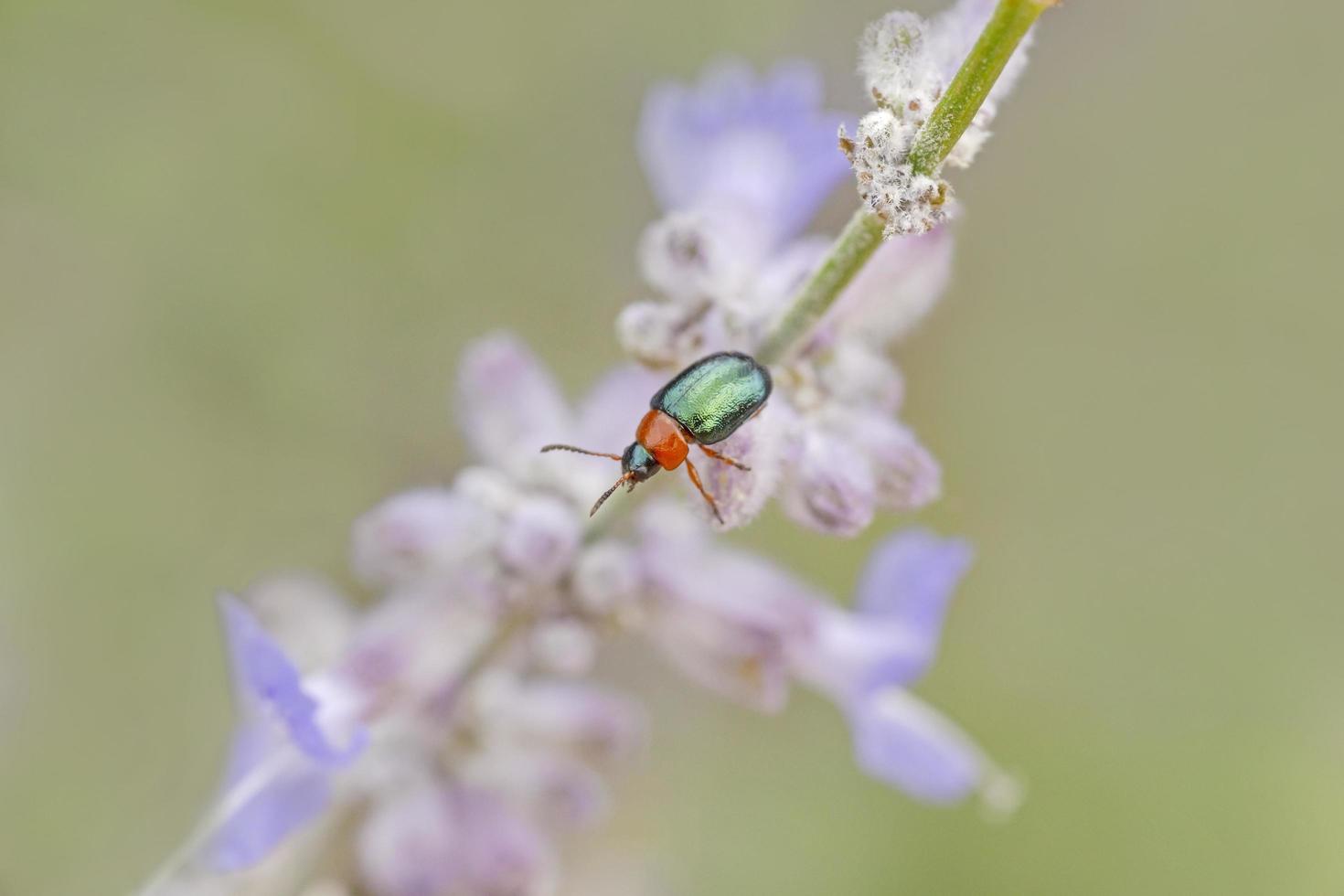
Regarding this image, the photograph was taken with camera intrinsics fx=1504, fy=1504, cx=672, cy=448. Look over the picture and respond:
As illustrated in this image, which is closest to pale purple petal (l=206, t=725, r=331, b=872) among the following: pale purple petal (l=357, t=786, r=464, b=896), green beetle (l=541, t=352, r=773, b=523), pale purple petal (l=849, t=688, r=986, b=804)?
pale purple petal (l=357, t=786, r=464, b=896)

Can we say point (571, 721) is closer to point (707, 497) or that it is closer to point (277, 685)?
point (277, 685)

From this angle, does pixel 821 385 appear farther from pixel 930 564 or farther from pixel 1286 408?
pixel 1286 408

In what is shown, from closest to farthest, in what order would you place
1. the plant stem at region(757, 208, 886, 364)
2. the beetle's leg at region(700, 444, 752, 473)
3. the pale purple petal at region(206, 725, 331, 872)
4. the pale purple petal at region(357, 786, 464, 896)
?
the plant stem at region(757, 208, 886, 364), the beetle's leg at region(700, 444, 752, 473), the pale purple petal at region(206, 725, 331, 872), the pale purple petal at region(357, 786, 464, 896)

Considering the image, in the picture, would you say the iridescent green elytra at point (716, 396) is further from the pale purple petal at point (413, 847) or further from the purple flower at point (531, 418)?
the pale purple petal at point (413, 847)

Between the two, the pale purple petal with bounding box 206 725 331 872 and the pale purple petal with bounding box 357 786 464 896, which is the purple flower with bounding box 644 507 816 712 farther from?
the pale purple petal with bounding box 206 725 331 872

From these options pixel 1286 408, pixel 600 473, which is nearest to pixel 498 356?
pixel 600 473

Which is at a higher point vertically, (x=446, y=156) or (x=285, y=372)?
(x=446, y=156)
